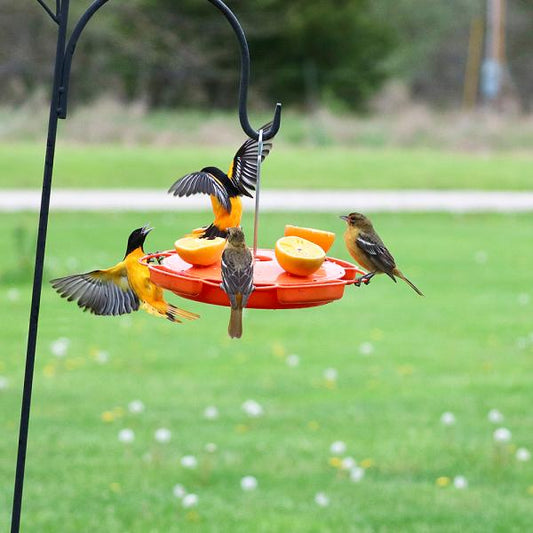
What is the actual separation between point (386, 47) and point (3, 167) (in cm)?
1310

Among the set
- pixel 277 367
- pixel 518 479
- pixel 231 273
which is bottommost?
pixel 277 367

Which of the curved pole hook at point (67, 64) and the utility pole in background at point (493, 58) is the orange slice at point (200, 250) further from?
the utility pole in background at point (493, 58)

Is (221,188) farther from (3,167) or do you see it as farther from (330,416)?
(3,167)

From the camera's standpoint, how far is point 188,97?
25.5 m

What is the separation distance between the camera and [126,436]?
4.68 metres

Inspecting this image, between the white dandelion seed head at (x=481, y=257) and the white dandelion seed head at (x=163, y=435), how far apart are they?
19.1 feet

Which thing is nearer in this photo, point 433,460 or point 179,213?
point 433,460

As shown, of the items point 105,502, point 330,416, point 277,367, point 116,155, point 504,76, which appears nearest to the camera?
point 105,502

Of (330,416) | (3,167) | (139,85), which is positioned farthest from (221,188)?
(139,85)

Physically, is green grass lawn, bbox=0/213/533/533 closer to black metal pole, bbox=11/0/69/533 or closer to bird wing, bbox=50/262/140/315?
bird wing, bbox=50/262/140/315

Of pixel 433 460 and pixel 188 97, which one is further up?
pixel 433 460

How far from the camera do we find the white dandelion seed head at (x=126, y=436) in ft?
15.4

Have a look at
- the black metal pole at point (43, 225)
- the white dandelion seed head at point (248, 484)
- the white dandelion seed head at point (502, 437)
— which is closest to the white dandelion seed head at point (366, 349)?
the white dandelion seed head at point (502, 437)

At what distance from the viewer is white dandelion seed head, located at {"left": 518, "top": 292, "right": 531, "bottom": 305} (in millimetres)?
8195
